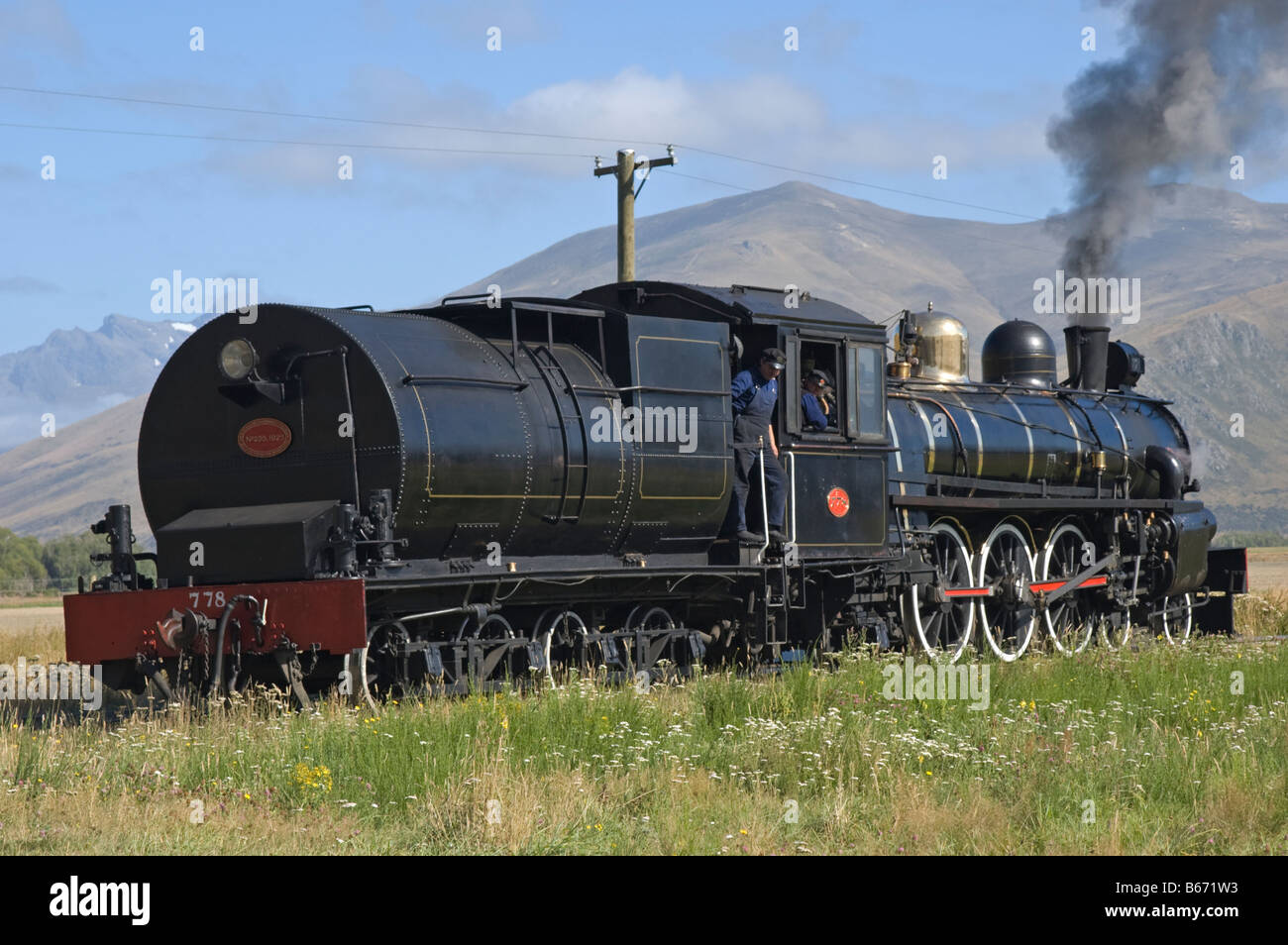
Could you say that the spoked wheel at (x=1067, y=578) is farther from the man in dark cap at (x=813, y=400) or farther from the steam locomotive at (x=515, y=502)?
the man in dark cap at (x=813, y=400)

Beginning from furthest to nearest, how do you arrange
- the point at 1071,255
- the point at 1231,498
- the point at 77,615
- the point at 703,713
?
the point at 1231,498, the point at 1071,255, the point at 77,615, the point at 703,713

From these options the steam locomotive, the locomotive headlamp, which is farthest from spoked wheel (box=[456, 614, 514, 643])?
the locomotive headlamp

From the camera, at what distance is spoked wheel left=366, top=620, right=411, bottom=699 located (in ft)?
36.7

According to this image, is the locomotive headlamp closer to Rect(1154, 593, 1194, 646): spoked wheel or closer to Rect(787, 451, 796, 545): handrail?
Rect(787, 451, 796, 545): handrail

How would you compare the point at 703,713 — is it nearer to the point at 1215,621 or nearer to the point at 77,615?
the point at 77,615

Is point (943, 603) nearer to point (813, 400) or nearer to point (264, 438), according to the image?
point (813, 400)

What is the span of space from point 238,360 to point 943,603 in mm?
7632

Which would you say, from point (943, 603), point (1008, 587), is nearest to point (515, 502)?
point (943, 603)

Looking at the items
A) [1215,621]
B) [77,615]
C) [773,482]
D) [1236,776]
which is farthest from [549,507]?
[1215,621]

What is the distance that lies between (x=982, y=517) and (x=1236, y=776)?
8.58 meters

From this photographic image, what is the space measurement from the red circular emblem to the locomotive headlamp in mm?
378

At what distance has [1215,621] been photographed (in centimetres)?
Answer: 2088

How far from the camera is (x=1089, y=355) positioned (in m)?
19.7

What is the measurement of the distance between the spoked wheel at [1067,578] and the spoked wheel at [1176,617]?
4.25ft
